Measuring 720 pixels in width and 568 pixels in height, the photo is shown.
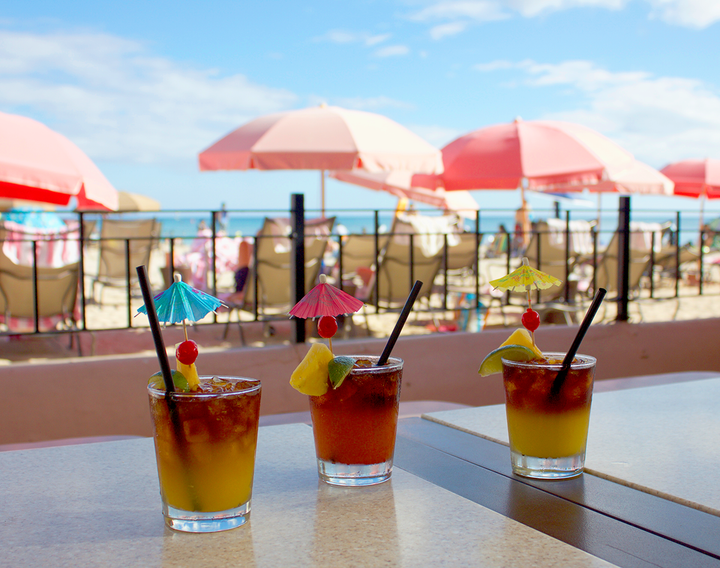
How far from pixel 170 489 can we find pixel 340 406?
25 centimetres

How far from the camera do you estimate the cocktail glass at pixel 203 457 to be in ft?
2.49

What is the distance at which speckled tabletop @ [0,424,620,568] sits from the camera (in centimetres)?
69

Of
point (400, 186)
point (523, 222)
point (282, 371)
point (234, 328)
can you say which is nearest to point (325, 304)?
point (282, 371)

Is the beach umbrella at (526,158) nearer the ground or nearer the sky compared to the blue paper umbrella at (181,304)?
nearer the sky

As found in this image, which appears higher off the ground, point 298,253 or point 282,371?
point 298,253

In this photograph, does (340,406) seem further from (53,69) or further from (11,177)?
(53,69)

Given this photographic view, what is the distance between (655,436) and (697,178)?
37.9ft

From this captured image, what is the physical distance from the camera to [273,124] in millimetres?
6387

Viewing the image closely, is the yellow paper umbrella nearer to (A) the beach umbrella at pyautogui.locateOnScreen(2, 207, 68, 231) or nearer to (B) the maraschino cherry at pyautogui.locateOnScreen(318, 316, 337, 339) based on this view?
(B) the maraschino cherry at pyautogui.locateOnScreen(318, 316, 337, 339)

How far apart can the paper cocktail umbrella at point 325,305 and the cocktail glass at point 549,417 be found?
0.26 meters

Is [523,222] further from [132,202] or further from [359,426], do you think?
[132,202]

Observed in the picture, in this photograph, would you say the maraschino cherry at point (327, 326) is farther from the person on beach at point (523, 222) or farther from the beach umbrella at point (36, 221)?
the beach umbrella at point (36, 221)

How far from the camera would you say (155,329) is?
75cm

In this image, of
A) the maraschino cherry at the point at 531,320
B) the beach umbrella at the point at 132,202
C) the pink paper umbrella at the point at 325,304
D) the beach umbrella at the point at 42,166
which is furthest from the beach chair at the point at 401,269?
the beach umbrella at the point at 132,202
